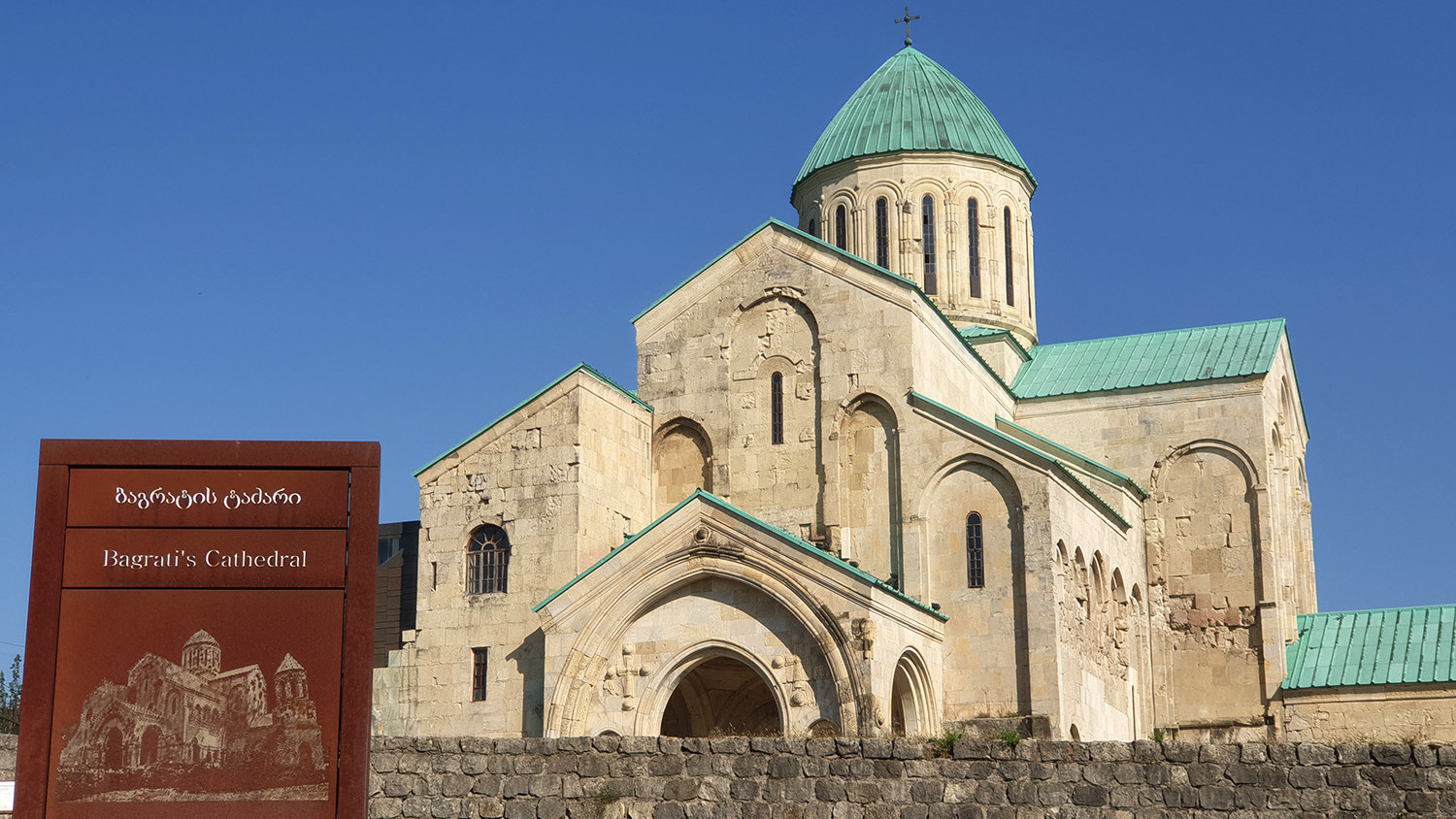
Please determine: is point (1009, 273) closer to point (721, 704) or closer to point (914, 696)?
point (721, 704)

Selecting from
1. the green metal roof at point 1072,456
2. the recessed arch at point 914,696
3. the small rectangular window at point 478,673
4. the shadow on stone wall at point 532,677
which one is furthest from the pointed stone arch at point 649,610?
the green metal roof at point 1072,456

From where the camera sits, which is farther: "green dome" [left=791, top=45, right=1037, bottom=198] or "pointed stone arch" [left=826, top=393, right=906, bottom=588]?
"green dome" [left=791, top=45, right=1037, bottom=198]

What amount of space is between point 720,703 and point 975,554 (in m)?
5.07

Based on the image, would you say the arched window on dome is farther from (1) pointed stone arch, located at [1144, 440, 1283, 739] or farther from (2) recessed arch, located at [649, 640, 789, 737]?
(2) recessed arch, located at [649, 640, 789, 737]

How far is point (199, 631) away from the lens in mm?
12328

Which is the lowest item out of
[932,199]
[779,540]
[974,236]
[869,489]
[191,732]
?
[191,732]

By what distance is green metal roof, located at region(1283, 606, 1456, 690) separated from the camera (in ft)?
99.6

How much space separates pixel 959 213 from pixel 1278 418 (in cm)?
776

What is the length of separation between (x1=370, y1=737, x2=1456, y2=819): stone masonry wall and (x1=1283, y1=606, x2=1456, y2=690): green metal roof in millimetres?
15942

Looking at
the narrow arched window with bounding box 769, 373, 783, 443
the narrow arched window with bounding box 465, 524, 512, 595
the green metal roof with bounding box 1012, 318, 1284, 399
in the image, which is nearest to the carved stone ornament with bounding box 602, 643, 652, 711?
the narrow arched window with bounding box 465, 524, 512, 595

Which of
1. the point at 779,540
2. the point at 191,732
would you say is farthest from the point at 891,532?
the point at 191,732

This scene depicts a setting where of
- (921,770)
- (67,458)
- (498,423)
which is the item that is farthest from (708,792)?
(498,423)

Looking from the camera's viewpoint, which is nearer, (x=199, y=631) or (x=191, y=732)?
(x=191, y=732)

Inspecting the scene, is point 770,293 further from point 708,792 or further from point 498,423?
point 708,792
